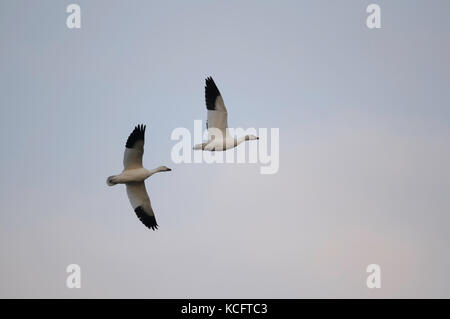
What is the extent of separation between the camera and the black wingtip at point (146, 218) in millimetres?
22109

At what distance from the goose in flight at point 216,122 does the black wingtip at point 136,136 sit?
1933 millimetres

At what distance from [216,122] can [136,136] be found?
2.57 metres

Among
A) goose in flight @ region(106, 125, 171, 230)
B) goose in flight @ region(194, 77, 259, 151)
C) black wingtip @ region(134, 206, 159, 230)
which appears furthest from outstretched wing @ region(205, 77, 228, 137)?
black wingtip @ region(134, 206, 159, 230)

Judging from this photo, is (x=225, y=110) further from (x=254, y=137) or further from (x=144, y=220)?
(x=144, y=220)

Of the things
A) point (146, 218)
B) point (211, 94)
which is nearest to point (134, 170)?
point (146, 218)

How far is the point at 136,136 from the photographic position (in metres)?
20.8

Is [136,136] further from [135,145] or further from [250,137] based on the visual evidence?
[250,137]

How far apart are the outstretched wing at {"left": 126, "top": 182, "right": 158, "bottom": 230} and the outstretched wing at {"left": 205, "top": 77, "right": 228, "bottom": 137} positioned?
270 cm

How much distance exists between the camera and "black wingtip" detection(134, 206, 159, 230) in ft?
72.5

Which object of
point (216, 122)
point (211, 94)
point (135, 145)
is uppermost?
point (211, 94)

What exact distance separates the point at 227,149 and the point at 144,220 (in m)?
3.28

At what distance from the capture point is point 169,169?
2166 cm

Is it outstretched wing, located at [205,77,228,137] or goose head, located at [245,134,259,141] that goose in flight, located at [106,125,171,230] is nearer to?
outstretched wing, located at [205,77,228,137]
